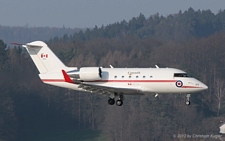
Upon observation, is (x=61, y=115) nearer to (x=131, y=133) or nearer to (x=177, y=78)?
(x=131, y=133)

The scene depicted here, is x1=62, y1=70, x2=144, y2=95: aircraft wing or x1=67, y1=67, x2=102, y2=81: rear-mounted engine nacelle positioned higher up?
x1=67, y1=67, x2=102, y2=81: rear-mounted engine nacelle

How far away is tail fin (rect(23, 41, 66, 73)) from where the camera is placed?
174 feet

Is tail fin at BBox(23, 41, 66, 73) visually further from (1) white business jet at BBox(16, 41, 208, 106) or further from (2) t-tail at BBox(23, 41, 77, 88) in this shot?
(1) white business jet at BBox(16, 41, 208, 106)

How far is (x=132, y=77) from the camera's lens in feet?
165

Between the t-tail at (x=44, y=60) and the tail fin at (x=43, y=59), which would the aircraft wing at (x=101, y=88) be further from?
the tail fin at (x=43, y=59)

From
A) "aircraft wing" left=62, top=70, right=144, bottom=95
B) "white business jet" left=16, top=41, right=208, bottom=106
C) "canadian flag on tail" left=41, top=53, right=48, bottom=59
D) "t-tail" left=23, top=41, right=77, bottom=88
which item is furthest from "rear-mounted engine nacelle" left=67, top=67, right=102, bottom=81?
"canadian flag on tail" left=41, top=53, right=48, bottom=59

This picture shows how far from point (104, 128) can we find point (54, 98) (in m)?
8.96

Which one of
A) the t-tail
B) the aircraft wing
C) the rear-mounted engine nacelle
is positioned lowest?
the aircraft wing

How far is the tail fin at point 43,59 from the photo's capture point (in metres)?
53.2

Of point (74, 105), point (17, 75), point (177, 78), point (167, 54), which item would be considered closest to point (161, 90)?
point (177, 78)

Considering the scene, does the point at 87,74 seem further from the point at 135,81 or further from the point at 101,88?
the point at 135,81

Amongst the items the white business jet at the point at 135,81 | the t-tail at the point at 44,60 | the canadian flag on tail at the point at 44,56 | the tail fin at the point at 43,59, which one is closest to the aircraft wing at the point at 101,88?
the white business jet at the point at 135,81

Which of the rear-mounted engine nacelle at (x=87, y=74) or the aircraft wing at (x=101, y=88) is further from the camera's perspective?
the rear-mounted engine nacelle at (x=87, y=74)

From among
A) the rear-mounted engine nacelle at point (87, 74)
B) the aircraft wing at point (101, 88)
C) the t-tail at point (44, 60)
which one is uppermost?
the t-tail at point (44, 60)
